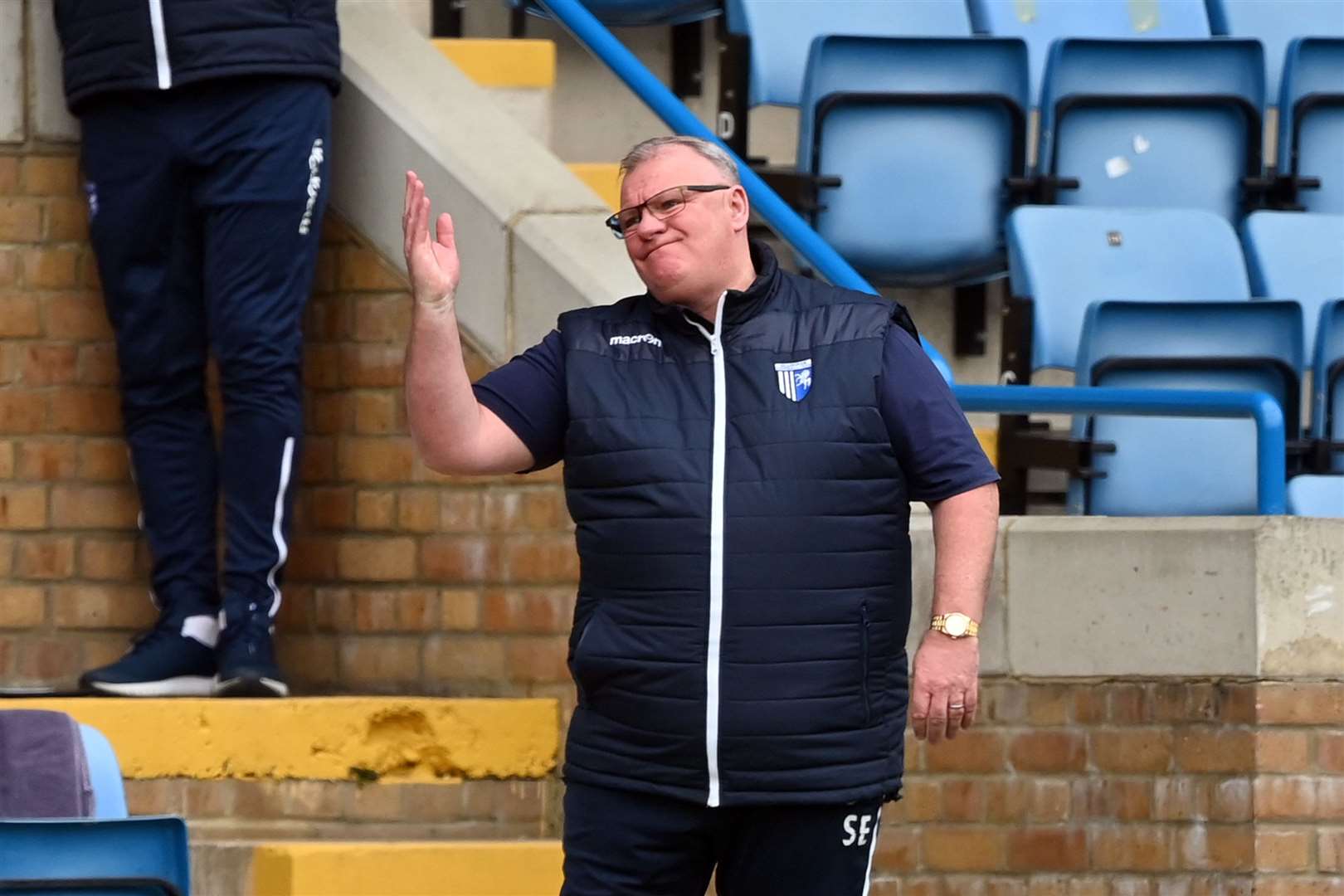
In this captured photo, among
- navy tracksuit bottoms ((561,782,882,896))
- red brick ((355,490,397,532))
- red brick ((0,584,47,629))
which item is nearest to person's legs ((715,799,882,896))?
navy tracksuit bottoms ((561,782,882,896))

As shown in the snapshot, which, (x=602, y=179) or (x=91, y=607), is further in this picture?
(x=602, y=179)

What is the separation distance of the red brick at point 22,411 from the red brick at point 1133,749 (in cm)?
221

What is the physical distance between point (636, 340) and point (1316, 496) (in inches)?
86.2

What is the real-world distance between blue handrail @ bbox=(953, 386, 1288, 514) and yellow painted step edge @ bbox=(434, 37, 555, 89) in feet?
5.20

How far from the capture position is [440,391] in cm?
305

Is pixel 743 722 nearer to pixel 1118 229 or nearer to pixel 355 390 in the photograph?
pixel 355 390

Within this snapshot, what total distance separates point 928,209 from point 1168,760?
166cm

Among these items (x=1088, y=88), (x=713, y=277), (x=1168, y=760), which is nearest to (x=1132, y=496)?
(x=1168, y=760)

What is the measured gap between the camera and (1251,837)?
13.9ft

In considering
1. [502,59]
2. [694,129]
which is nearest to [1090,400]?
[694,129]

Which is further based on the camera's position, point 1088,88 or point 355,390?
point 1088,88

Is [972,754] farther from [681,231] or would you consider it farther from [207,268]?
[207,268]

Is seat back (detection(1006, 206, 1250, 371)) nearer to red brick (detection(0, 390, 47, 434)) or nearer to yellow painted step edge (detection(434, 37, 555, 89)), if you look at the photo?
yellow painted step edge (detection(434, 37, 555, 89))

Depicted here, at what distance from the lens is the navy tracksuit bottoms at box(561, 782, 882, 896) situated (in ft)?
9.95
